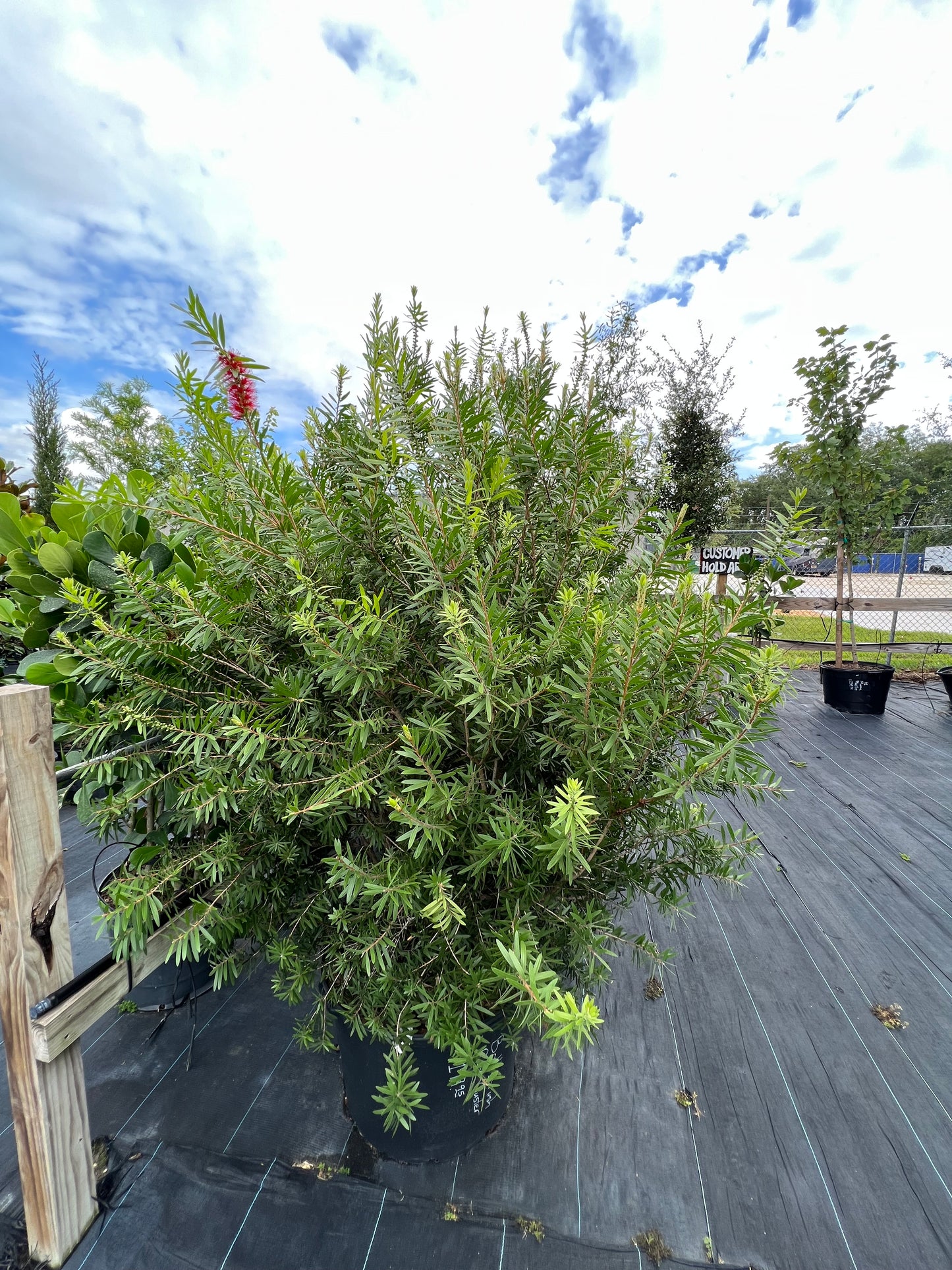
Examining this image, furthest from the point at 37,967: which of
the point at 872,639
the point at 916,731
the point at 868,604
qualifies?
the point at 872,639

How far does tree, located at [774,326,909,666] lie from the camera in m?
4.92

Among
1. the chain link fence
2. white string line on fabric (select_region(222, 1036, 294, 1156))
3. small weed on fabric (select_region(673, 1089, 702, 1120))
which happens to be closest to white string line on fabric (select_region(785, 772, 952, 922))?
the chain link fence

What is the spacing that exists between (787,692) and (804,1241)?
1.42 m

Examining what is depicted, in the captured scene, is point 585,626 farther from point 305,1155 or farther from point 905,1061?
point 905,1061

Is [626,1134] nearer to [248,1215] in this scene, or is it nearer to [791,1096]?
[791,1096]

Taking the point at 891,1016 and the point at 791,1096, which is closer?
the point at 791,1096

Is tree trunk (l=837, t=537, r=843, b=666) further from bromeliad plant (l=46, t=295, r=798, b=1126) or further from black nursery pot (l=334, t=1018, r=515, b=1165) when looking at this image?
black nursery pot (l=334, t=1018, r=515, b=1165)

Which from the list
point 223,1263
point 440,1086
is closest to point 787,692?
point 440,1086

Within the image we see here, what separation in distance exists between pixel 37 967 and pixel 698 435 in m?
9.60

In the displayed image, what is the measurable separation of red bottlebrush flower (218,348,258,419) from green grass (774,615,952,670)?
401cm

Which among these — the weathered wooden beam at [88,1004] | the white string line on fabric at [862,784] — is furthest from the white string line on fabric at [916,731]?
the weathered wooden beam at [88,1004]

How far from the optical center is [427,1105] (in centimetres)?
139

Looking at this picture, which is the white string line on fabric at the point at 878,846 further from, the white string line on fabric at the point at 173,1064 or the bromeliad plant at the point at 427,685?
the white string line on fabric at the point at 173,1064

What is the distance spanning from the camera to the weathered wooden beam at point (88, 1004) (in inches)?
45.8
